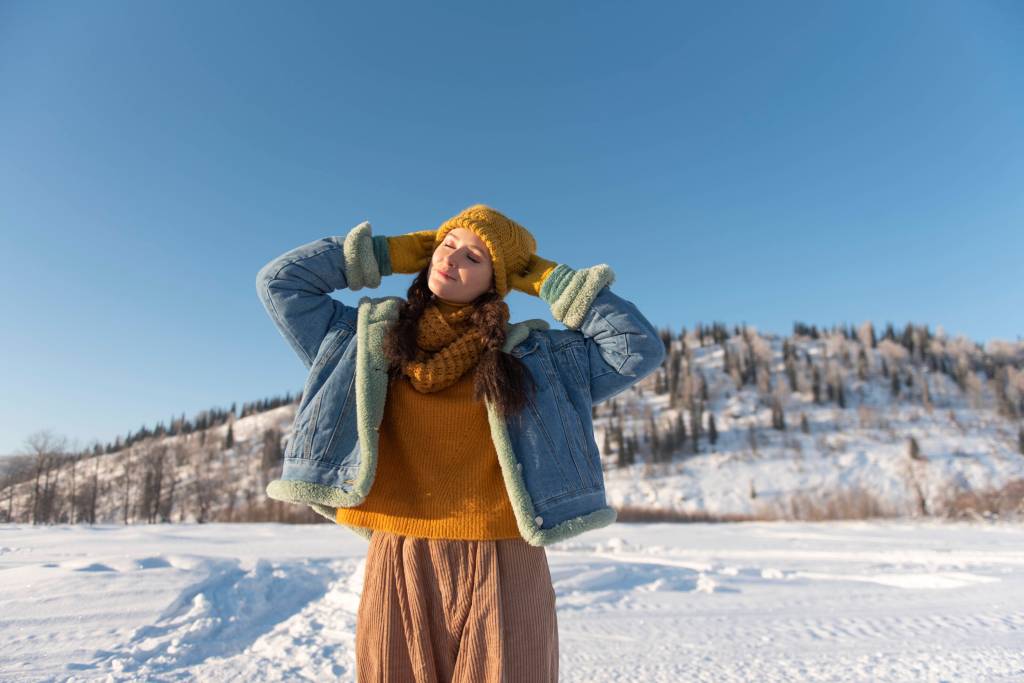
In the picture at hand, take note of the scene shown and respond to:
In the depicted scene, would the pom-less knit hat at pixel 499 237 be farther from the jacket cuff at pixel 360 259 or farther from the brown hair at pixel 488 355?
the jacket cuff at pixel 360 259

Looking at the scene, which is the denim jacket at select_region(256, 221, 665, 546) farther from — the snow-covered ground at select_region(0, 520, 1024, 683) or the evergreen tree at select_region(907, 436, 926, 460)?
the evergreen tree at select_region(907, 436, 926, 460)

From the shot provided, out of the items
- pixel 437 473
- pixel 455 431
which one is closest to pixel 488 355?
pixel 455 431

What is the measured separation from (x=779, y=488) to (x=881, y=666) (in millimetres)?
49320

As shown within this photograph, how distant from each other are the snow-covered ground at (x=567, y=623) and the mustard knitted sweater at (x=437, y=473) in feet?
7.86

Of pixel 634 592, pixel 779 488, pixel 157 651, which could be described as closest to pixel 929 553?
pixel 634 592

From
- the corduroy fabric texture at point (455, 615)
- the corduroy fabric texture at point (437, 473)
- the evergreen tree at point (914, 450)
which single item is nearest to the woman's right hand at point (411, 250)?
the corduroy fabric texture at point (437, 473)

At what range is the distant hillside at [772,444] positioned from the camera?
4197 cm

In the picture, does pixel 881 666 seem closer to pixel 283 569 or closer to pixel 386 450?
pixel 386 450

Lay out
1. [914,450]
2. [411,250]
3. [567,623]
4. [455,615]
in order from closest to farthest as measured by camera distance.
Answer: [455,615] → [411,250] → [567,623] → [914,450]

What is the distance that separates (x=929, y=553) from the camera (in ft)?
51.1

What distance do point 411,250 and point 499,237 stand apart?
34 centimetres

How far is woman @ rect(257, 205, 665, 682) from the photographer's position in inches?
63.6

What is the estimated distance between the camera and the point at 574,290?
5.98ft

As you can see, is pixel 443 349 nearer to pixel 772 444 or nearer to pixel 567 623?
pixel 567 623
